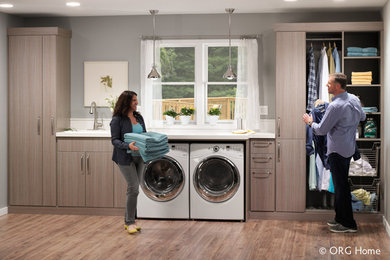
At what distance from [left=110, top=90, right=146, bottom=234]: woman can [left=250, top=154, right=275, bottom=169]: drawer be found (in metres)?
1.32

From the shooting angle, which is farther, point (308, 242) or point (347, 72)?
point (347, 72)

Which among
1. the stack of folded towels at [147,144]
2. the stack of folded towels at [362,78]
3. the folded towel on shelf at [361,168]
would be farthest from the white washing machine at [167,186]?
the stack of folded towels at [362,78]

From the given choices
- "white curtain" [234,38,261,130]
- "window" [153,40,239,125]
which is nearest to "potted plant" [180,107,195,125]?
"window" [153,40,239,125]

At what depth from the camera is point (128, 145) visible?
4.60 metres

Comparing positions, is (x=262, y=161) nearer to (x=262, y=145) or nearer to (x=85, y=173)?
(x=262, y=145)

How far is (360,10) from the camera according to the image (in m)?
5.62

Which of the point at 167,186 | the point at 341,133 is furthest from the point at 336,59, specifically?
the point at 167,186

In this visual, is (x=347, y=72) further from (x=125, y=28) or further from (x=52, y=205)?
(x=52, y=205)

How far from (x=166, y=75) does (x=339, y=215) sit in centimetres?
260

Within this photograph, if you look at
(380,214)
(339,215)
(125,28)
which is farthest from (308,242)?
(125,28)

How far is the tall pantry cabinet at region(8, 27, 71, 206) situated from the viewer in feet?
18.9

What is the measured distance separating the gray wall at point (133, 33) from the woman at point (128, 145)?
1.41m

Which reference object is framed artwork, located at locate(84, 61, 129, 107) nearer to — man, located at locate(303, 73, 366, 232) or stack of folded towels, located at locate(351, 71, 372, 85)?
man, located at locate(303, 73, 366, 232)

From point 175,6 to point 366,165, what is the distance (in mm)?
2652
